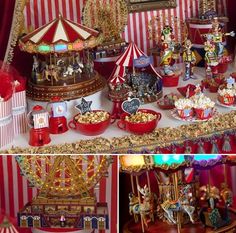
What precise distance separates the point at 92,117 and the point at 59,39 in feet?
1.09

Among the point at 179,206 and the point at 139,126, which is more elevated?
the point at 139,126

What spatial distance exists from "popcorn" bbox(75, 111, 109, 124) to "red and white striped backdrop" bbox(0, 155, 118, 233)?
17.3 inches

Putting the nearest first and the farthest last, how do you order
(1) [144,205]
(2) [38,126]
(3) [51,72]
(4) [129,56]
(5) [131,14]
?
(1) [144,205] < (2) [38,126] < (3) [51,72] < (4) [129,56] < (5) [131,14]

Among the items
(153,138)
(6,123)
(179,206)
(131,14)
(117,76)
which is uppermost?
(131,14)

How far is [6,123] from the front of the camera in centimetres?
239

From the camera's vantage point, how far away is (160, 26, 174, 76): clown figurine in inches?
115

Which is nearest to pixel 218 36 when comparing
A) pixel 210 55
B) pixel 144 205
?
pixel 210 55

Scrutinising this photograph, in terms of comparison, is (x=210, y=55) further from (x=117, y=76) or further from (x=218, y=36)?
(x=117, y=76)

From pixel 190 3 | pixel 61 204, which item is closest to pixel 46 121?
pixel 61 204

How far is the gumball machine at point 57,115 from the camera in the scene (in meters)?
2.46

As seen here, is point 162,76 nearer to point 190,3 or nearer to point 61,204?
point 190,3

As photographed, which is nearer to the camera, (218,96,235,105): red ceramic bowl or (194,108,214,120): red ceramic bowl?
(194,108,214,120): red ceramic bowl

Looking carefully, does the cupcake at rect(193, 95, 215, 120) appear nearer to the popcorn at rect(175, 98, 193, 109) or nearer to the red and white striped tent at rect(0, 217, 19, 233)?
the popcorn at rect(175, 98, 193, 109)

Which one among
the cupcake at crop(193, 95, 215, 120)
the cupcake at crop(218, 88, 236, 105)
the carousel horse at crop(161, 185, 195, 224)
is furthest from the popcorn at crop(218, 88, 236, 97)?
the carousel horse at crop(161, 185, 195, 224)
